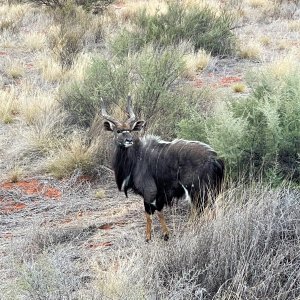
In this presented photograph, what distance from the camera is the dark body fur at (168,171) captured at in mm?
5656

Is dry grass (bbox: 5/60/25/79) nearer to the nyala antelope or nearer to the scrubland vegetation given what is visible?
the scrubland vegetation

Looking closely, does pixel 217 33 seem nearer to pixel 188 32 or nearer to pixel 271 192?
pixel 188 32

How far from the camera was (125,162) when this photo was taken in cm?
633

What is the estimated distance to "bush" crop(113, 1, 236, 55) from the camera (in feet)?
45.4

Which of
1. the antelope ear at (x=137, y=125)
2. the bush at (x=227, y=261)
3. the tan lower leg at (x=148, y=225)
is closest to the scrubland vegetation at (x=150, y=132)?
the bush at (x=227, y=261)

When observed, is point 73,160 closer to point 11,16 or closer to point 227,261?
point 227,261

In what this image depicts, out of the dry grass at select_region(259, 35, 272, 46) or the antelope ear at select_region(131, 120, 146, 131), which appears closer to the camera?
the antelope ear at select_region(131, 120, 146, 131)

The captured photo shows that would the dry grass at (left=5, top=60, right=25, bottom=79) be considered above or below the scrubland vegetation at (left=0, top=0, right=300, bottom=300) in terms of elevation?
below

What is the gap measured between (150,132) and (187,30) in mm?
6696

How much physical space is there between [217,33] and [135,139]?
8.63 m

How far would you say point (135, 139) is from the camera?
6328mm

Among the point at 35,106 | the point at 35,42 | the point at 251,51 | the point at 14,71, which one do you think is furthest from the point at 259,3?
the point at 35,106

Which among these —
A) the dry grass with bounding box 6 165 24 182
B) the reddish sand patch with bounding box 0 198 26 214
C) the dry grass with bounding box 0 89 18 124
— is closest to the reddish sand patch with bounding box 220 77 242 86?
the dry grass with bounding box 0 89 18 124

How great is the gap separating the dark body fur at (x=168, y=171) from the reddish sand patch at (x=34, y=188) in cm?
162
